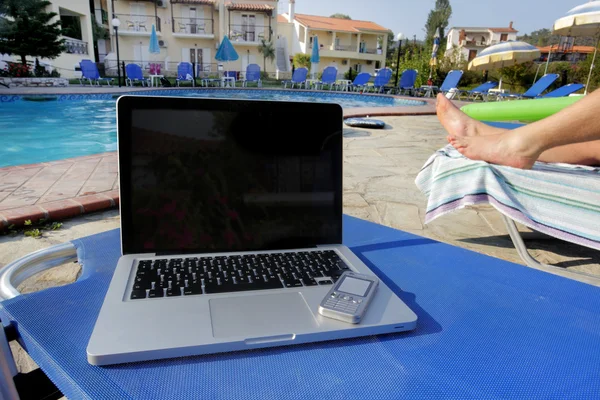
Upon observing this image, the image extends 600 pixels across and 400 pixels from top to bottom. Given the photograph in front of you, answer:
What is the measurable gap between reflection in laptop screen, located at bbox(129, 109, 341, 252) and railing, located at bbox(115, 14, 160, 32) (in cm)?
2895

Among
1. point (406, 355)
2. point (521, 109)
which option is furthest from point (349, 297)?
point (521, 109)

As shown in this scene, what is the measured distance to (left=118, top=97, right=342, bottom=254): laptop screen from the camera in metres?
0.94

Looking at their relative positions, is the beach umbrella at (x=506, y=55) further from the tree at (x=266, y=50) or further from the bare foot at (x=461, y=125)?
the tree at (x=266, y=50)

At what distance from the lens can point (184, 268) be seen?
2.87 ft

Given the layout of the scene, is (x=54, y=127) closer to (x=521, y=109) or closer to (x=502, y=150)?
(x=521, y=109)

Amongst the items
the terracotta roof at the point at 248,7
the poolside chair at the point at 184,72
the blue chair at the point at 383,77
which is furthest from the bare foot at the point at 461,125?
the terracotta roof at the point at 248,7

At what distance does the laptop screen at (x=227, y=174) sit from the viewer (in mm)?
942

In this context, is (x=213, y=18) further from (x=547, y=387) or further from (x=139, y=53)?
(x=547, y=387)

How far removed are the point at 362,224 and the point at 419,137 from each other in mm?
4983

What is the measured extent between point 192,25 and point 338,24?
1434cm

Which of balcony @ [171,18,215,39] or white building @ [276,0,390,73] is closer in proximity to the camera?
balcony @ [171,18,215,39]

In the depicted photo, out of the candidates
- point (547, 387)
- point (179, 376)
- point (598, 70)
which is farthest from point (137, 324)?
point (598, 70)

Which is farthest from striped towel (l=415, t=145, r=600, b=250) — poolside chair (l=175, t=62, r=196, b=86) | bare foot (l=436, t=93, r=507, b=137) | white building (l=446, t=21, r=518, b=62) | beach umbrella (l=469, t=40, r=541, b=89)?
white building (l=446, t=21, r=518, b=62)

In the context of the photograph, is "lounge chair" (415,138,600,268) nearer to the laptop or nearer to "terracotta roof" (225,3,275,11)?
the laptop
